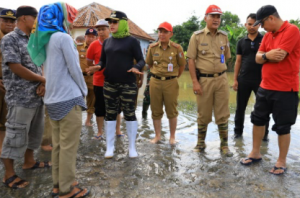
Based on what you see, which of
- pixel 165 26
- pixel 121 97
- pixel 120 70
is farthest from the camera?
pixel 165 26

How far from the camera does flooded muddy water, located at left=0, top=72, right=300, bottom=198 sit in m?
2.91

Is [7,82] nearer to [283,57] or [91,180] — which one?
[91,180]

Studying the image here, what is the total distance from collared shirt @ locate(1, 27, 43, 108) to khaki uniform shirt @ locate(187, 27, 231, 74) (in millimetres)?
2394

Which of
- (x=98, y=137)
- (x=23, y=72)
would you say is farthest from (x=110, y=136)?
(x=23, y=72)

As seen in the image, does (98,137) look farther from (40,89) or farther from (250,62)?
(250,62)

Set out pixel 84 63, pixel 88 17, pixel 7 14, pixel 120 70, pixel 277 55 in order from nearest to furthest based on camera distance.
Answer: pixel 277 55 < pixel 7 14 < pixel 120 70 < pixel 84 63 < pixel 88 17

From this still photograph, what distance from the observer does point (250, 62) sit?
15.5ft

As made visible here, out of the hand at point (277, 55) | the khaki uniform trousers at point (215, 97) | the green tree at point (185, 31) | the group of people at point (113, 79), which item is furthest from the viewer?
the green tree at point (185, 31)

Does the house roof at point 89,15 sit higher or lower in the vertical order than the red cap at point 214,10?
higher

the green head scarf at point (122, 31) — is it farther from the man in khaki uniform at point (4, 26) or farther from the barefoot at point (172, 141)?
the barefoot at point (172, 141)

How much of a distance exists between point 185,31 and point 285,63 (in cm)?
3317

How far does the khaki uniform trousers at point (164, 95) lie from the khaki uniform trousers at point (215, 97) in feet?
1.85

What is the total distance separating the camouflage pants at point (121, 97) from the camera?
12.8ft

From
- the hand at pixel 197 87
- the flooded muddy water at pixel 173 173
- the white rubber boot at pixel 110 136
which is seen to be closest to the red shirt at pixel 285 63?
the hand at pixel 197 87
